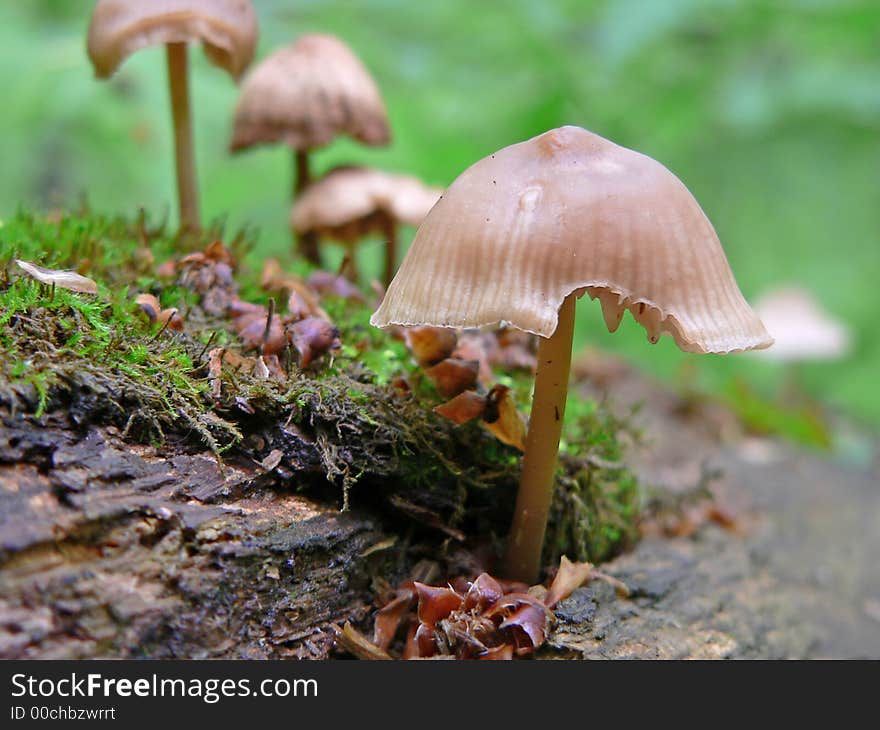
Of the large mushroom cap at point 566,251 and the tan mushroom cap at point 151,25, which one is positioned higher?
the tan mushroom cap at point 151,25

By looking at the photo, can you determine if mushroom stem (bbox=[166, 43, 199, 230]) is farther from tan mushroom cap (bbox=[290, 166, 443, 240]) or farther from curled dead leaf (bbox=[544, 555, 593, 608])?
curled dead leaf (bbox=[544, 555, 593, 608])

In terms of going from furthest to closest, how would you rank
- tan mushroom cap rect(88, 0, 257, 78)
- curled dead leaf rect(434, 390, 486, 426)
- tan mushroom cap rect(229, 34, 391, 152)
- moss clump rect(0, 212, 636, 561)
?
tan mushroom cap rect(229, 34, 391, 152)
tan mushroom cap rect(88, 0, 257, 78)
curled dead leaf rect(434, 390, 486, 426)
moss clump rect(0, 212, 636, 561)

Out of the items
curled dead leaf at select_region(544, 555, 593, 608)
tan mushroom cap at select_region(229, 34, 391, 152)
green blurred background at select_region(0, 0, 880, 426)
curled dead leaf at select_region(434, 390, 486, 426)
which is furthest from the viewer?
green blurred background at select_region(0, 0, 880, 426)

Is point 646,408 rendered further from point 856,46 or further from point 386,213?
point 856,46

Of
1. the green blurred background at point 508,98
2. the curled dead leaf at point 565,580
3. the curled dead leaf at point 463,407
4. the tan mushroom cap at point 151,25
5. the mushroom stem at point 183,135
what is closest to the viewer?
the curled dead leaf at point 565,580

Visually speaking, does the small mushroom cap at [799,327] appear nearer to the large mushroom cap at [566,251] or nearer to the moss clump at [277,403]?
the moss clump at [277,403]

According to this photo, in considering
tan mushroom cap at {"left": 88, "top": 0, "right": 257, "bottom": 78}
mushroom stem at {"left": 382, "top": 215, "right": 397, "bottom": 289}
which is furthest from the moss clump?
mushroom stem at {"left": 382, "top": 215, "right": 397, "bottom": 289}

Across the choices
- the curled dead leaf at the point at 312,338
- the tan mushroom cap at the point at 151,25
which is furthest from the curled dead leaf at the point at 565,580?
the tan mushroom cap at the point at 151,25
